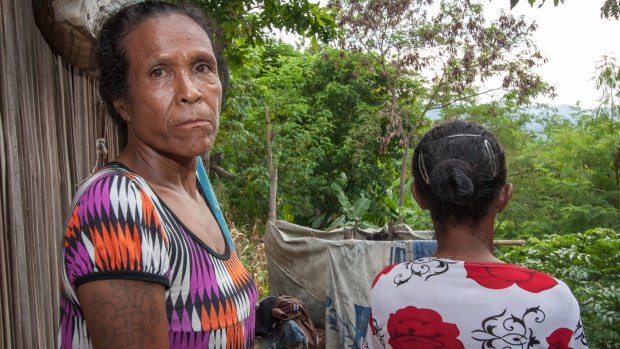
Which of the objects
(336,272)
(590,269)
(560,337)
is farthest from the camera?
(336,272)

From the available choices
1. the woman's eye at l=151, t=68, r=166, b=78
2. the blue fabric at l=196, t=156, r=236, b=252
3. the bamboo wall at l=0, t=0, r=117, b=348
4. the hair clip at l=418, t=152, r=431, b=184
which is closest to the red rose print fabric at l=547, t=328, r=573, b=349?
the hair clip at l=418, t=152, r=431, b=184

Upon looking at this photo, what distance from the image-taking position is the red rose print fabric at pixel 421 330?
59.0 inches

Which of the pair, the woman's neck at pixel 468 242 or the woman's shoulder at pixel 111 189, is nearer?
the woman's shoulder at pixel 111 189

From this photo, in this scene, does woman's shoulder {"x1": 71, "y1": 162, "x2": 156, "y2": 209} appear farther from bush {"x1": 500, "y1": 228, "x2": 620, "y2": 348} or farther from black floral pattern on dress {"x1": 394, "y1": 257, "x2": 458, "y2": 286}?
bush {"x1": 500, "y1": 228, "x2": 620, "y2": 348}

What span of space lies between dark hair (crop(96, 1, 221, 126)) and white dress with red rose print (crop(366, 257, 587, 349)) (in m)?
0.83

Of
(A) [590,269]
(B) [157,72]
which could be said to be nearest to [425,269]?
(B) [157,72]

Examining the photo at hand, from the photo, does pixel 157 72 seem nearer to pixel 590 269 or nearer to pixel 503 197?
pixel 503 197

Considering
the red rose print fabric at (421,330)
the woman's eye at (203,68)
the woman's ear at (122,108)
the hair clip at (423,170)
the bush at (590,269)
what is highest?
the woman's eye at (203,68)

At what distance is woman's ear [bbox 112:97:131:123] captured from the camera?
4.33 feet

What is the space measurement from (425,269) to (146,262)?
2.60ft

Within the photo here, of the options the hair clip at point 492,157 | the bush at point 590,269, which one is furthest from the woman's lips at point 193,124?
the bush at point 590,269

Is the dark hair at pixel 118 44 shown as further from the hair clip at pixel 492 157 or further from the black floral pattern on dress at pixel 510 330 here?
the black floral pattern on dress at pixel 510 330

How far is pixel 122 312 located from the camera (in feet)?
3.34

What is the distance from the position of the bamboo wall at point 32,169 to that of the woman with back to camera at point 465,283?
1098 mm
